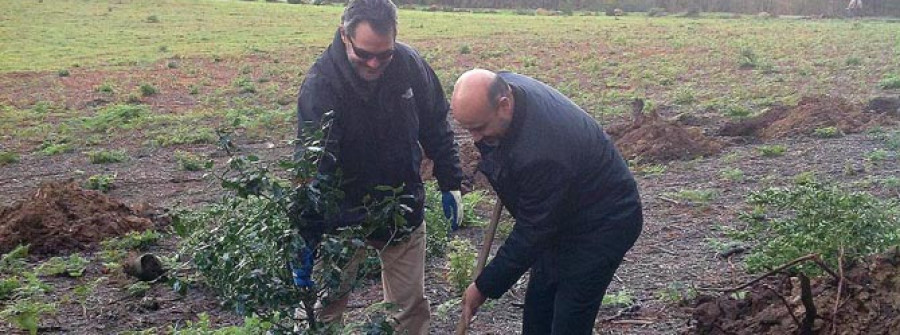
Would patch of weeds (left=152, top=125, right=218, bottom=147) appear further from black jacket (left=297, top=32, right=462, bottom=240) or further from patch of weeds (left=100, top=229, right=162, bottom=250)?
black jacket (left=297, top=32, right=462, bottom=240)

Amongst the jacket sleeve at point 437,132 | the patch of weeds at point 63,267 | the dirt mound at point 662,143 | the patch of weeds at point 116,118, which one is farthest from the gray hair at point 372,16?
the patch of weeds at point 116,118

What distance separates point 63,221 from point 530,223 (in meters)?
5.32

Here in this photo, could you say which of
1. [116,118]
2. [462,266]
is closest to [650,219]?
[462,266]

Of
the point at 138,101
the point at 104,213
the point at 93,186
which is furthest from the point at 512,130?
the point at 138,101

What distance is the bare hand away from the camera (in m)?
4.09

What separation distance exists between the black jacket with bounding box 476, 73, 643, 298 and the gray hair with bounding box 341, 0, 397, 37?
51 cm

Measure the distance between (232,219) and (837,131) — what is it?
858 centimetres

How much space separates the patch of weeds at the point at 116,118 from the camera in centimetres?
1455

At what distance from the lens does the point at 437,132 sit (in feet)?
15.1

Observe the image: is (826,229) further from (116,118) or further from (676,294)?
(116,118)

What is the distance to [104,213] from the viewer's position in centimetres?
819

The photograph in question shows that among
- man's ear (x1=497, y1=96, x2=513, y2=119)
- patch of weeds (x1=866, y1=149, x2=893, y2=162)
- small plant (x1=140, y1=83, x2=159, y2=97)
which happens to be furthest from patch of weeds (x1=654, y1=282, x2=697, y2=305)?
small plant (x1=140, y1=83, x2=159, y2=97)

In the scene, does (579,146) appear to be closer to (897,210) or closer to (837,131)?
(897,210)

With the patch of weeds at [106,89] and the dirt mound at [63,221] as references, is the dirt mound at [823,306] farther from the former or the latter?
the patch of weeds at [106,89]
